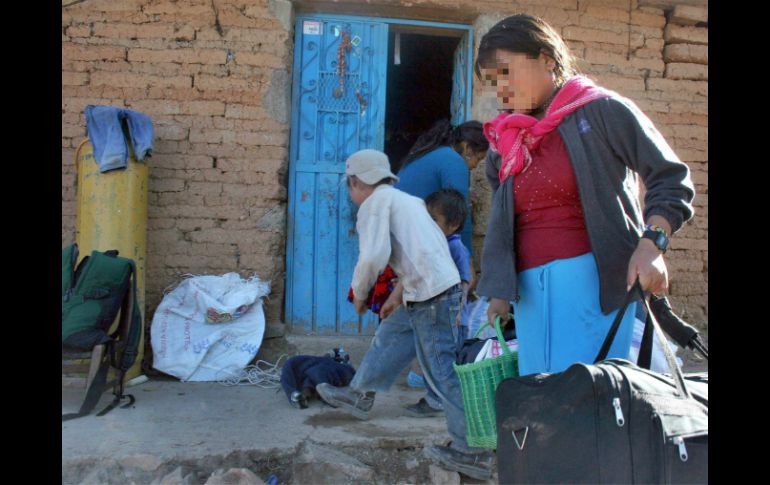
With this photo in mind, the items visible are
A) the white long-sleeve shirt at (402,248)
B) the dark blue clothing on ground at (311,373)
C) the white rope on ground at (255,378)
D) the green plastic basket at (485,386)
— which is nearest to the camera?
the green plastic basket at (485,386)

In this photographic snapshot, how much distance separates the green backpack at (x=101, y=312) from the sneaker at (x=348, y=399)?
3.71ft

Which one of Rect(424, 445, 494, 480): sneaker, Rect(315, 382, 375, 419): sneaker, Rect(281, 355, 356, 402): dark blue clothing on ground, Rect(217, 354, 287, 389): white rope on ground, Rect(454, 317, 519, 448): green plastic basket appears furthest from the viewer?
Rect(217, 354, 287, 389): white rope on ground

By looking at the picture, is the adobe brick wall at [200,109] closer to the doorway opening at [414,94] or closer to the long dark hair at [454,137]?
the long dark hair at [454,137]

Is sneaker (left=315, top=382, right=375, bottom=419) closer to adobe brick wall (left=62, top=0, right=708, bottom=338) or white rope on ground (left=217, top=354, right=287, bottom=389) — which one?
white rope on ground (left=217, top=354, right=287, bottom=389)

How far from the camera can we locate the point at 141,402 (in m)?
3.91

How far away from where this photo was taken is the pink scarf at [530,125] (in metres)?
A: 1.96

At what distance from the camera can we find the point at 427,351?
10.6ft

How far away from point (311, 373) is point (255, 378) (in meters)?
0.71

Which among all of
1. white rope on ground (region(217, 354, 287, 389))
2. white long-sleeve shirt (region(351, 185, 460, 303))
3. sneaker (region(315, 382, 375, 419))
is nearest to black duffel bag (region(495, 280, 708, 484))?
white long-sleeve shirt (region(351, 185, 460, 303))

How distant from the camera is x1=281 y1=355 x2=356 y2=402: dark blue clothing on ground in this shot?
12.8 ft

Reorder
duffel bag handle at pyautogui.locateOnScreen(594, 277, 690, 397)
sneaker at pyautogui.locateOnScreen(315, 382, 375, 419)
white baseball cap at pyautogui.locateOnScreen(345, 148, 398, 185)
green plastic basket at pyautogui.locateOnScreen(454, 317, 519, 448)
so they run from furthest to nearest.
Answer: sneaker at pyautogui.locateOnScreen(315, 382, 375, 419), white baseball cap at pyautogui.locateOnScreen(345, 148, 398, 185), green plastic basket at pyautogui.locateOnScreen(454, 317, 519, 448), duffel bag handle at pyautogui.locateOnScreen(594, 277, 690, 397)

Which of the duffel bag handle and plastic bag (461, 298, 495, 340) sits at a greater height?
the duffel bag handle

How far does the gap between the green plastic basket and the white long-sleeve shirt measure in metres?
0.89

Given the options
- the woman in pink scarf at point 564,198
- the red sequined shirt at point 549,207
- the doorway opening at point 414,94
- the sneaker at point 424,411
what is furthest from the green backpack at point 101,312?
the doorway opening at point 414,94
